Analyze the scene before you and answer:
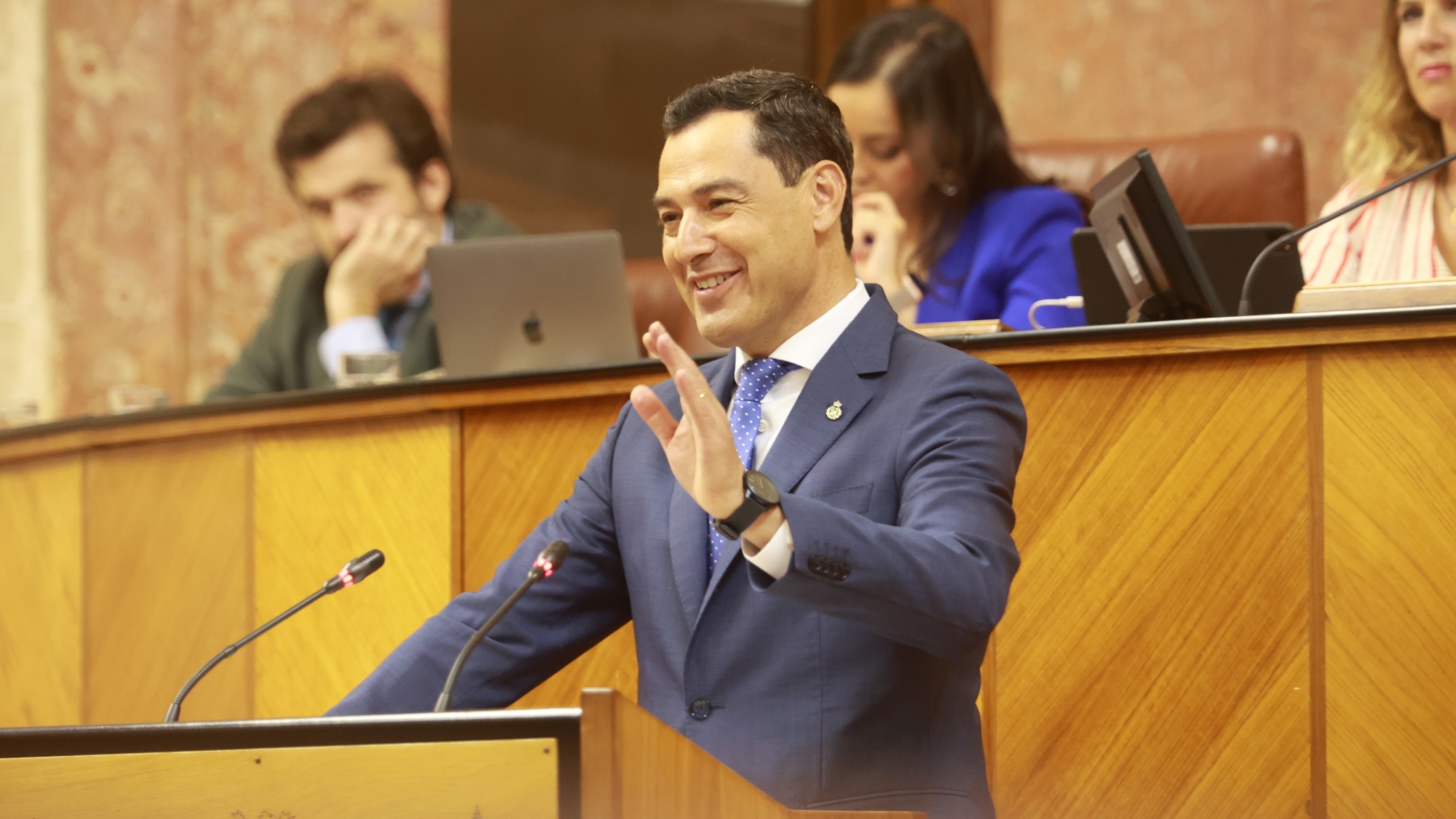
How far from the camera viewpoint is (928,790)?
56.1 inches

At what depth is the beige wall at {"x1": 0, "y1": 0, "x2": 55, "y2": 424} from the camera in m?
4.24

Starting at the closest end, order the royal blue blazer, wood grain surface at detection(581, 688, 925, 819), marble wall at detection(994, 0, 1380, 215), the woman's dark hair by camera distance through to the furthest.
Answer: wood grain surface at detection(581, 688, 925, 819) → the royal blue blazer → the woman's dark hair → marble wall at detection(994, 0, 1380, 215)

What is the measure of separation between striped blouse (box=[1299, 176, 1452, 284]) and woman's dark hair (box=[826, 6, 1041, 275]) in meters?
0.56

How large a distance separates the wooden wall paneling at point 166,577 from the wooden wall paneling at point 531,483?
0.42 metres

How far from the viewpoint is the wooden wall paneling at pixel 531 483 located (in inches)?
86.1

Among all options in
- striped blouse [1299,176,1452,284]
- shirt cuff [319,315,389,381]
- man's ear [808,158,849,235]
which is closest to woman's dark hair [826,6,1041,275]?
striped blouse [1299,176,1452,284]

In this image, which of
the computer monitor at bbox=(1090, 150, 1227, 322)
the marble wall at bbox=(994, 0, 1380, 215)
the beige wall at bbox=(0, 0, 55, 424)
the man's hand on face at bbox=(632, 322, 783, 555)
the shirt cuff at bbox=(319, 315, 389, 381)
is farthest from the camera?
the beige wall at bbox=(0, 0, 55, 424)

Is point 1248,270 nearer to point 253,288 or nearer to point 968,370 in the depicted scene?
point 968,370

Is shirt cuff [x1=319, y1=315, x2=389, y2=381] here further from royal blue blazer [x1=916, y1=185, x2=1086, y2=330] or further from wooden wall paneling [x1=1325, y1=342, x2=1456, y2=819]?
wooden wall paneling [x1=1325, y1=342, x2=1456, y2=819]

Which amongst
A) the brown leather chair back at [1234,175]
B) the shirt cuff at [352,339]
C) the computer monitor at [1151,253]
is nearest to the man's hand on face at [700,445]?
the computer monitor at [1151,253]

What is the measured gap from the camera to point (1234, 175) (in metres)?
3.07

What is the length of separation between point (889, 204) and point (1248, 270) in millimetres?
850

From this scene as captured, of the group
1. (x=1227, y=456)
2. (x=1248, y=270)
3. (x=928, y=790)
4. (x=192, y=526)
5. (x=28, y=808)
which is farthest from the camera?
(x=192, y=526)

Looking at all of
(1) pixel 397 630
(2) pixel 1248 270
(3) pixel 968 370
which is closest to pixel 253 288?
(1) pixel 397 630
